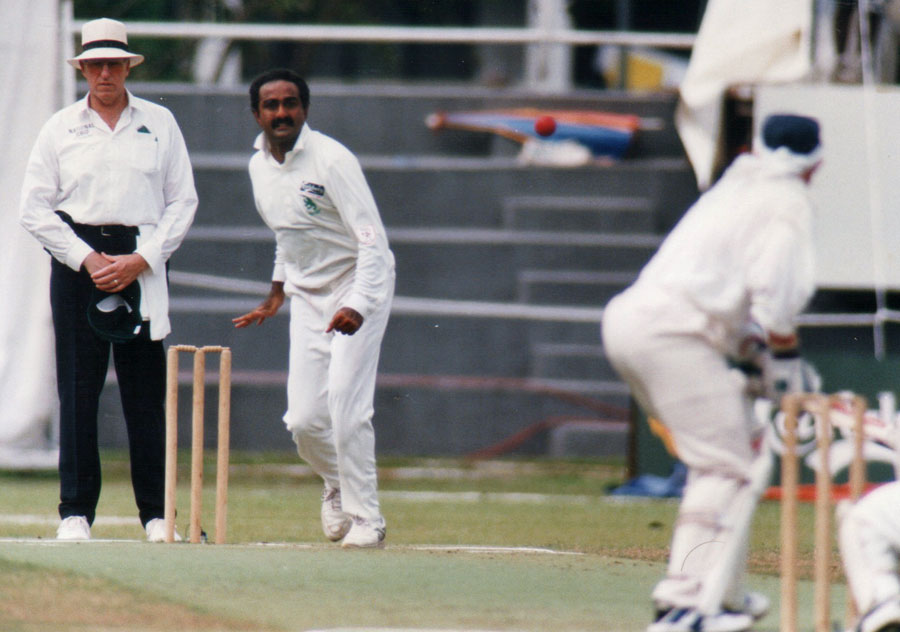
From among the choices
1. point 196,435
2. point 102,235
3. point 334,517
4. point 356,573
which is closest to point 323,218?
point 102,235

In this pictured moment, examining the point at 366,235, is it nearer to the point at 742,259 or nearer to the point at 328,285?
the point at 328,285

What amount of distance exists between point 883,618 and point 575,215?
10.1 m

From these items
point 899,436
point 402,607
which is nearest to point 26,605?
point 402,607

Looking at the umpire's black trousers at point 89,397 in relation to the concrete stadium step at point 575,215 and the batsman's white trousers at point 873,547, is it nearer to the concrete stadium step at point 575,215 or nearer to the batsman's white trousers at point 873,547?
the batsman's white trousers at point 873,547

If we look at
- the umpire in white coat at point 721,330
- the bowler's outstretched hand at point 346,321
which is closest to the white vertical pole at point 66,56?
the bowler's outstretched hand at point 346,321

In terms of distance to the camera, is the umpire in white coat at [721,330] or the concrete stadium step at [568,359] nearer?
the umpire in white coat at [721,330]

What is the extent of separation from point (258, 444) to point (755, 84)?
4689 millimetres

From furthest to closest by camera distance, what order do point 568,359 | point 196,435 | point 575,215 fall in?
point 575,215
point 568,359
point 196,435

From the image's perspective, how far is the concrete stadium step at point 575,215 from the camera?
48.8 feet

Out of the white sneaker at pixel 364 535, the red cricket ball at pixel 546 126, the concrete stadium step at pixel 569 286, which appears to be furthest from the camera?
the concrete stadium step at pixel 569 286

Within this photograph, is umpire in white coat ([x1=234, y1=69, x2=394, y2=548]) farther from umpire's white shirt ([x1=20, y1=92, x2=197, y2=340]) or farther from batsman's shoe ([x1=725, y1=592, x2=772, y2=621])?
batsman's shoe ([x1=725, y1=592, x2=772, y2=621])

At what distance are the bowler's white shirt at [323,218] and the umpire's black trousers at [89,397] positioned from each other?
70 centimetres

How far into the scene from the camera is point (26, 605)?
5.47 m

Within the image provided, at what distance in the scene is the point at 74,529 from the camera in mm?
7270
